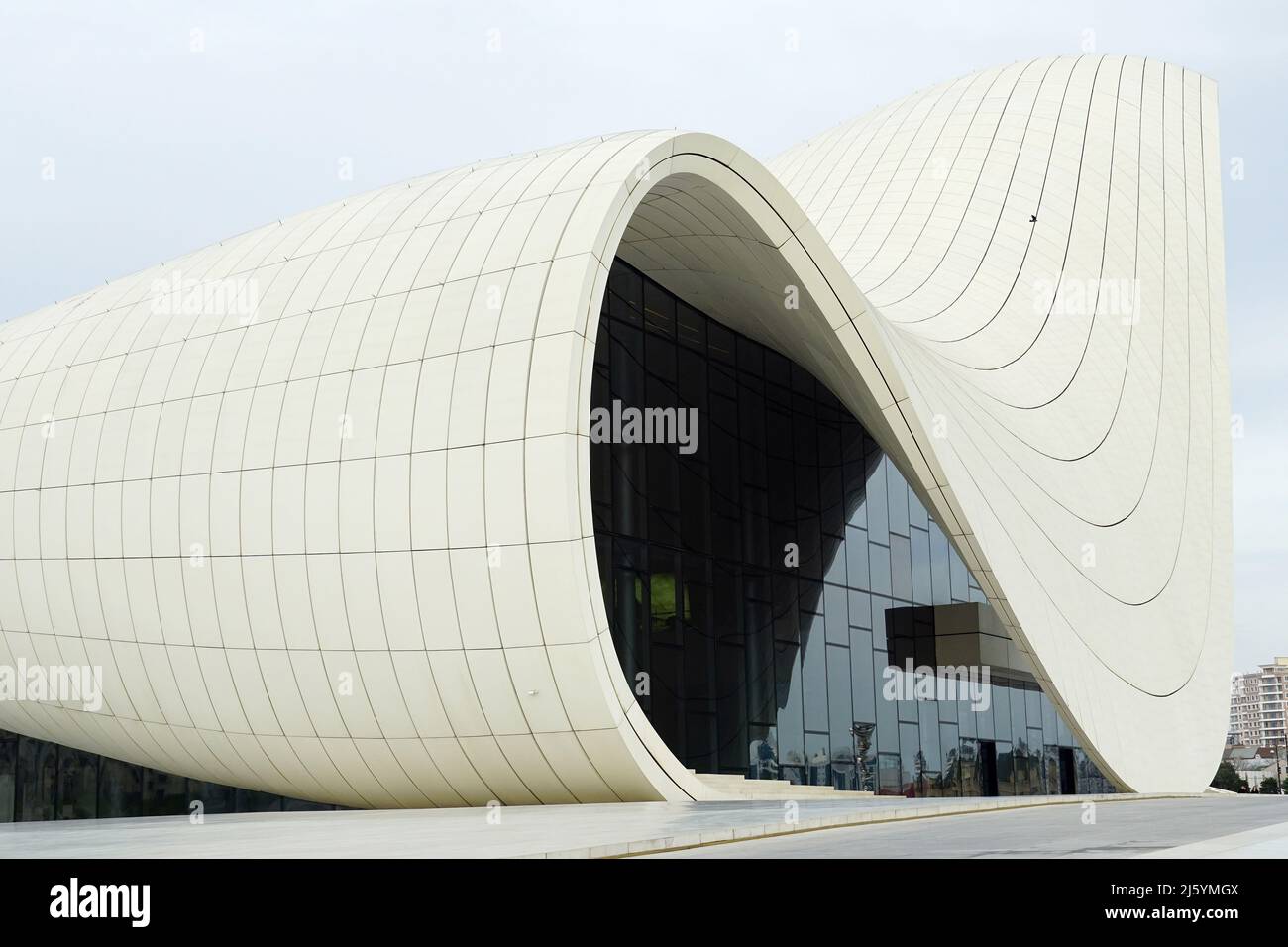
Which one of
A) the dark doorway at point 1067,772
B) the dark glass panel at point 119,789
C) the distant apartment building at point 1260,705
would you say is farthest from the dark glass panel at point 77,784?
the distant apartment building at point 1260,705

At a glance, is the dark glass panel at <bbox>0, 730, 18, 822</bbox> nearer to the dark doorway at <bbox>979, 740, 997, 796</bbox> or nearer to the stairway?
the stairway

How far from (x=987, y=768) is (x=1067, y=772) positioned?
4060 millimetres

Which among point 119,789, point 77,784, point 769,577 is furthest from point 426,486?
point 769,577

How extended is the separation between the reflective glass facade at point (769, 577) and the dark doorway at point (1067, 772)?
5.52 ft

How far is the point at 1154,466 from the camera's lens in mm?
30797

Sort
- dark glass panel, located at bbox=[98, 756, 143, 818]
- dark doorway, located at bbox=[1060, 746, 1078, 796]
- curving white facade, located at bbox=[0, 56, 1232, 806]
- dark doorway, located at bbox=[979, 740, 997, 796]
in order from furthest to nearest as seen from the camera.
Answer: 1. dark doorway, located at bbox=[1060, 746, 1078, 796]
2. dark doorway, located at bbox=[979, 740, 997, 796]
3. dark glass panel, located at bbox=[98, 756, 143, 818]
4. curving white facade, located at bbox=[0, 56, 1232, 806]

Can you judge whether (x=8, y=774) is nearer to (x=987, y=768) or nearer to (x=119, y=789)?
(x=119, y=789)

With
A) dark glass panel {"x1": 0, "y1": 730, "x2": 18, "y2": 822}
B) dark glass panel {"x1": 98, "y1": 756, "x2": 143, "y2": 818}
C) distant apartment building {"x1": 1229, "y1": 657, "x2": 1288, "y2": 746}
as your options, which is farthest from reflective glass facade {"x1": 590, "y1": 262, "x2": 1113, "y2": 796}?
distant apartment building {"x1": 1229, "y1": 657, "x2": 1288, "y2": 746}

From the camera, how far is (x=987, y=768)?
29562 millimetres

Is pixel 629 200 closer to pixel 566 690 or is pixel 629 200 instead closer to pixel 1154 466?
pixel 566 690

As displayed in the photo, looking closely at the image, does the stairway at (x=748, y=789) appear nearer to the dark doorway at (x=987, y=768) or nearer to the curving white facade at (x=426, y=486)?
the curving white facade at (x=426, y=486)

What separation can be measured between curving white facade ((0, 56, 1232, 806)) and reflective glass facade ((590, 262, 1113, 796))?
1.46 m

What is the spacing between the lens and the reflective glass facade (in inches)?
846
